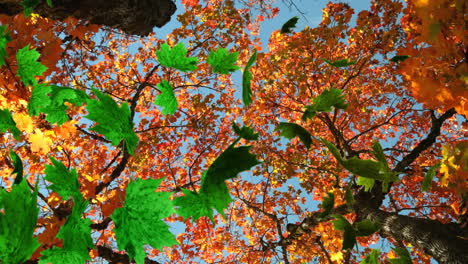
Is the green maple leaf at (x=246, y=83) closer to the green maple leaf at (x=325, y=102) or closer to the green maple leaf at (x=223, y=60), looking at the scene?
the green maple leaf at (x=223, y=60)

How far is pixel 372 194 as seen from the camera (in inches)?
244

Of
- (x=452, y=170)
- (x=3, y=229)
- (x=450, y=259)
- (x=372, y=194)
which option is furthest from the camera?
(x=372, y=194)

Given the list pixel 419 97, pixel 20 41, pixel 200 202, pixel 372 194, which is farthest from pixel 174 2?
pixel 200 202

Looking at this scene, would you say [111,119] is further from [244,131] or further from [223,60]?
[223,60]

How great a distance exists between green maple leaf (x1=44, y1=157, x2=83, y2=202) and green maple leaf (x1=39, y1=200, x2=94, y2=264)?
3.3 inches

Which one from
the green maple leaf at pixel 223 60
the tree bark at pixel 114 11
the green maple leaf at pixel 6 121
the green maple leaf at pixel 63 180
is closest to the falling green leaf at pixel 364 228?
the green maple leaf at pixel 223 60

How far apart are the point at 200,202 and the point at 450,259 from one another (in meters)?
4.26

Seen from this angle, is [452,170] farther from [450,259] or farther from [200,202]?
[450,259]

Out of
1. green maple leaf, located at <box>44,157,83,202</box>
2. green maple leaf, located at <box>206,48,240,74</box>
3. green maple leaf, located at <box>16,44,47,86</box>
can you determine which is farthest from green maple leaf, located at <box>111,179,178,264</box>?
green maple leaf, located at <box>16,44,47,86</box>

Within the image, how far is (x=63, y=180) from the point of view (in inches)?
32.6

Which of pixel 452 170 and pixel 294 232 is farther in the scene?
pixel 294 232
